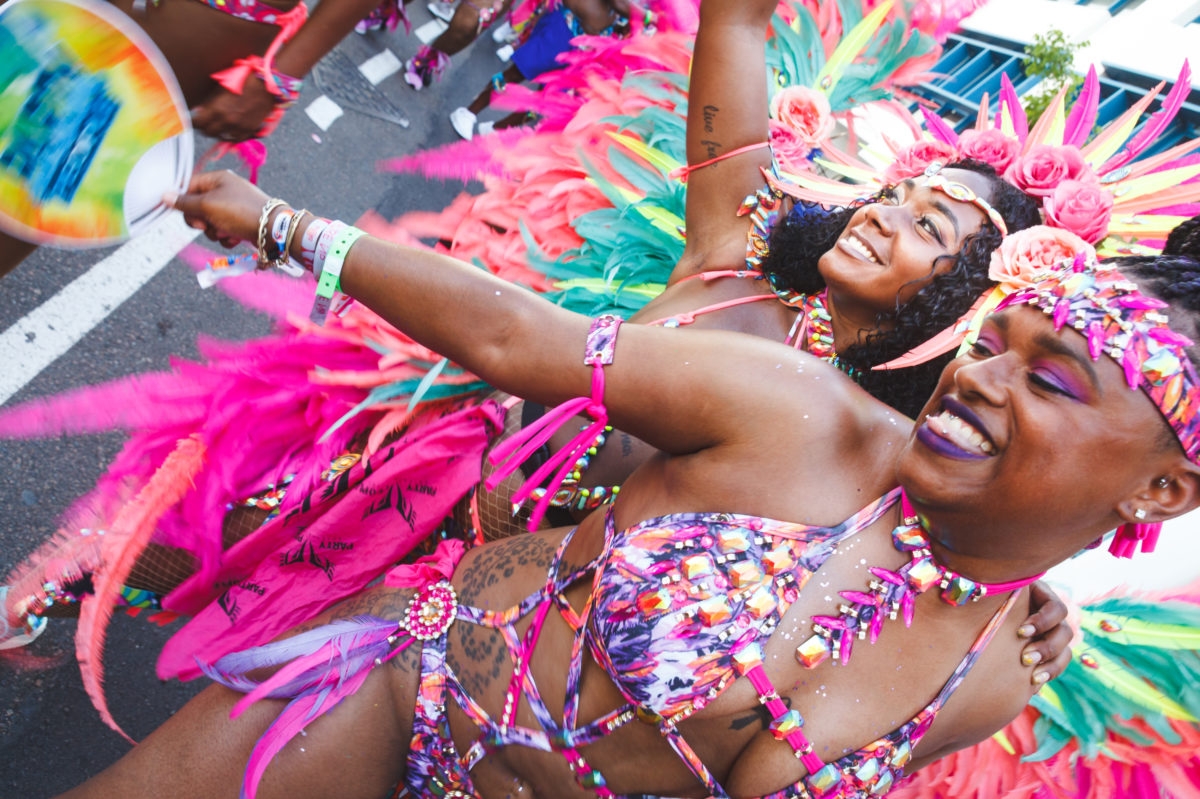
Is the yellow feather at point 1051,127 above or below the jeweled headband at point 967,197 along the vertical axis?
above

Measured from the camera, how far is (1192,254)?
1334mm

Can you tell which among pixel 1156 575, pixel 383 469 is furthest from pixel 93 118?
pixel 1156 575

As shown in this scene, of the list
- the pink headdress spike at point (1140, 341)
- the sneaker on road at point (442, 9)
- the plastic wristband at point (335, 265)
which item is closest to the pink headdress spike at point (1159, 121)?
the pink headdress spike at point (1140, 341)

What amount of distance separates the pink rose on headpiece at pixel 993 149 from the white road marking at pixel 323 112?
3.28 meters

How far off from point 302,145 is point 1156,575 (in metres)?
3.73

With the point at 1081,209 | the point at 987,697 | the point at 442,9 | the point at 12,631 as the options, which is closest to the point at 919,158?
the point at 1081,209

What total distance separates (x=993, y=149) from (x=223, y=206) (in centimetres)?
157

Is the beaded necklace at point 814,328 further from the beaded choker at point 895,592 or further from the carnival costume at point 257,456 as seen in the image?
the beaded choker at point 895,592

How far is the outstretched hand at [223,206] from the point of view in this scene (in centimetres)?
160

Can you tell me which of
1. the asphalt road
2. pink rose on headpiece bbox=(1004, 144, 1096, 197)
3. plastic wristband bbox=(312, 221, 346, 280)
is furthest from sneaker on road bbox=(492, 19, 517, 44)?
plastic wristband bbox=(312, 221, 346, 280)

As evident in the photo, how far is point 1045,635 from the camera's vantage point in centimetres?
163

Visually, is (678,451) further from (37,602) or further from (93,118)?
(37,602)

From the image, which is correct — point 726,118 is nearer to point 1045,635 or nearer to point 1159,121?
point 1159,121

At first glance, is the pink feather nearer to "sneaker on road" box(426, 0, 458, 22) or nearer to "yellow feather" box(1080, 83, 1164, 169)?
"yellow feather" box(1080, 83, 1164, 169)
